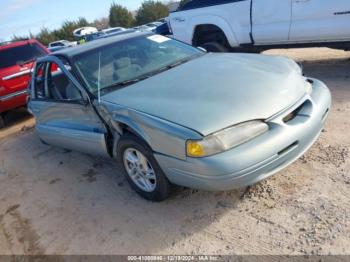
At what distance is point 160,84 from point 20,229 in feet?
6.59

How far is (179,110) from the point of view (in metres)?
3.08

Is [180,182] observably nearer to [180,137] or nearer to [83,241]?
[180,137]

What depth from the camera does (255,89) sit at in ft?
10.5

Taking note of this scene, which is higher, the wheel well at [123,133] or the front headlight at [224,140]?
the front headlight at [224,140]

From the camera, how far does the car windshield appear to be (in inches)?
156

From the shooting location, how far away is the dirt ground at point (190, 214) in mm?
2830

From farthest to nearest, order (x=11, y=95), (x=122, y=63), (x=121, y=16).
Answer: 1. (x=121, y=16)
2. (x=11, y=95)
3. (x=122, y=63)

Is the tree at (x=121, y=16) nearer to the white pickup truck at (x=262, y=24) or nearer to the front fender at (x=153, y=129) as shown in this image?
the white pickup truck at (x=262, y=24)

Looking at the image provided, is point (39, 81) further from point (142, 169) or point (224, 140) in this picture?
point (224, 140)

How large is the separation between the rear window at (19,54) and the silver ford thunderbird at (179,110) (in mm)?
3586

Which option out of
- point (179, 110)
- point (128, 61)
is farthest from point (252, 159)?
point (128, 61)

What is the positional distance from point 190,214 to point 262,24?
4.26 m

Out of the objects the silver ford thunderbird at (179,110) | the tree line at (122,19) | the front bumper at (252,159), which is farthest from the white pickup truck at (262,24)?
the tree line at (122,19)

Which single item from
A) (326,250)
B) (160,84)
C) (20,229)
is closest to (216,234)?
(326,250)
